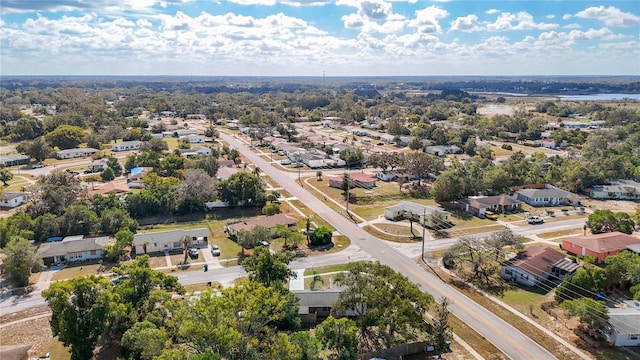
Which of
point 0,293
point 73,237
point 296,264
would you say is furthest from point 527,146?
point 0,293

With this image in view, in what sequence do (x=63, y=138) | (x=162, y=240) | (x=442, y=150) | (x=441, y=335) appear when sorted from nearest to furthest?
(x=441, y=335) < (x=162, y=240) < (x=63, y=138) < (x=442, y=150)

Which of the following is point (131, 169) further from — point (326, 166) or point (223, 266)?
point (223, 266)

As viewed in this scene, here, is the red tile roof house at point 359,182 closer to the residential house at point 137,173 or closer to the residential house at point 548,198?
the residential house at point 548,198

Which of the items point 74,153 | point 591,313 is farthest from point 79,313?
point 74,153

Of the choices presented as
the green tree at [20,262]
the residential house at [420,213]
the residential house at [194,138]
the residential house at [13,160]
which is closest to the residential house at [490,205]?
the residential house at [420,213]

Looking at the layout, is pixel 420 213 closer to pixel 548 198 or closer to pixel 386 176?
pixel 548 198

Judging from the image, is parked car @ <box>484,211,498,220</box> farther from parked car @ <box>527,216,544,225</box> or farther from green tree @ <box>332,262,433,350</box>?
green tree @ <box>332,262,433,350</box>

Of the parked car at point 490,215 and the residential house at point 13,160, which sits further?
the residential house at point 13,160
